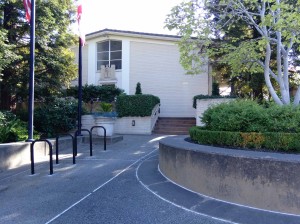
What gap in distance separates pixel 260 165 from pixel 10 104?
12275 mm

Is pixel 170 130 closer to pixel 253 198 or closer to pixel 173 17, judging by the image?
pixel 173 17

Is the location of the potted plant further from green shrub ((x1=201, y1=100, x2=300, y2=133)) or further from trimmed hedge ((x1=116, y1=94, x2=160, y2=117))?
green shrub ((x1=201, y1=100, x2=300, y2=133))

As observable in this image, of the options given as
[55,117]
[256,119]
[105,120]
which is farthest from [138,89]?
[256,119]

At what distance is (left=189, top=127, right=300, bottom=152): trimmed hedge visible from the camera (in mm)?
5746

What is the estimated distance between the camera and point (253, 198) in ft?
16.4

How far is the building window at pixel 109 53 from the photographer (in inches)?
856

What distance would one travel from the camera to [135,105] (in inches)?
674

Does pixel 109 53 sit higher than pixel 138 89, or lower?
higher

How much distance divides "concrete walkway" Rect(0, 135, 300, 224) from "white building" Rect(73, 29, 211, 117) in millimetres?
11931

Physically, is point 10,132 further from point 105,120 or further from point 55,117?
point 105,120

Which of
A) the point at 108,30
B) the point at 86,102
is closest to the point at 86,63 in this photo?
the point at 108,30

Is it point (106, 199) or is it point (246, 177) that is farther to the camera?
point (106, 199)

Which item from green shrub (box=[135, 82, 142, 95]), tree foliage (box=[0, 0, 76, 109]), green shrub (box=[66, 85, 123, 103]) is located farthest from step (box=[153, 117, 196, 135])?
tree foliage (box=[0, 0, 76, 109])

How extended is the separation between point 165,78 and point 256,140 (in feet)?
48.9
